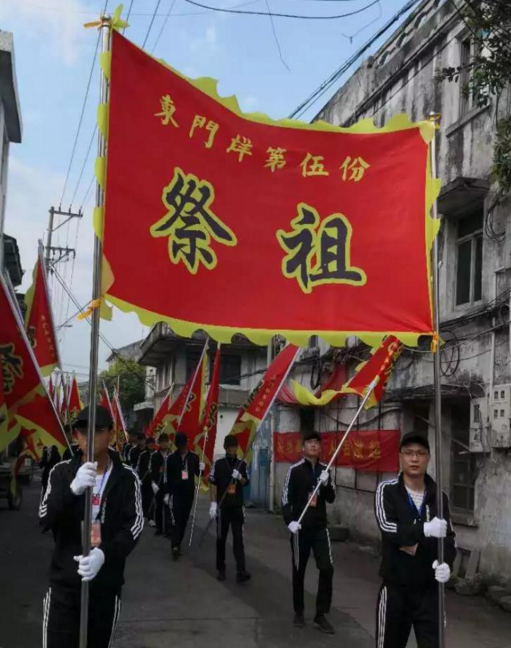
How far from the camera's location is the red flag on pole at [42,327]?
816 cm

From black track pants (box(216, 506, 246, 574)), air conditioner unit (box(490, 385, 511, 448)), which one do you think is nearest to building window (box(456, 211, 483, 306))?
air conditioner unit (box(490, 385, 511, 448))

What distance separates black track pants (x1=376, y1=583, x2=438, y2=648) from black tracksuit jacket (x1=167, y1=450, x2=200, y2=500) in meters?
6.96

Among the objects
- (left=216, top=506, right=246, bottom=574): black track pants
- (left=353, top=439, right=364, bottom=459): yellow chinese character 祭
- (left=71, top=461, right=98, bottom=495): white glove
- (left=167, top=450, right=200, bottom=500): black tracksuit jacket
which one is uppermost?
(left=71, top=461, right=98, bottom=495): white glove

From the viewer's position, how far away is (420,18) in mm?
12445

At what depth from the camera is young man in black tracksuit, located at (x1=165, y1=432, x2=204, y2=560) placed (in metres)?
11.0

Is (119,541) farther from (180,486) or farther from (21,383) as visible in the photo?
(180,486)

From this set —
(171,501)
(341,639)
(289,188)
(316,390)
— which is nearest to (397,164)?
(289,188)

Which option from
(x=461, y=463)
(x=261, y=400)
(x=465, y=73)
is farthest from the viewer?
(x=465, y=73)

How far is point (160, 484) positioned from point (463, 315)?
6.78 metres

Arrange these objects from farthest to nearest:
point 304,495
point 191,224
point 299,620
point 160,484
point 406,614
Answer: point 160,484 → point 304,495 → point 299,620 → point 406,614 → point 191,224

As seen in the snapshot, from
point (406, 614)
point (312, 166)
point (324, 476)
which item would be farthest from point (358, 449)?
point (312, 166)

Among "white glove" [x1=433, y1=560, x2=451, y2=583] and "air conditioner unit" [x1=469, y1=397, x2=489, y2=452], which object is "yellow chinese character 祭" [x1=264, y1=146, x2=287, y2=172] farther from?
"air conditioner unit" [x1=469, y1=397, x2=489, y2=452]

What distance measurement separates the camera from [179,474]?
11.3 m

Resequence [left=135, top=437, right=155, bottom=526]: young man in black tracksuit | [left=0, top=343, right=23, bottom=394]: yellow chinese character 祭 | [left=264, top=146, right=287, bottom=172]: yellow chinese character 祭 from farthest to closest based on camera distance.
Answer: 1. [left=135, top=437, right=155, bottom=526]: young man in black tracksuit
2. [left=0, top=343, right=23, bottom=394]: yellow chinese character 祭
3. [left=264, top=146, right=287, bottom=172]: yellow chinese character 祭
